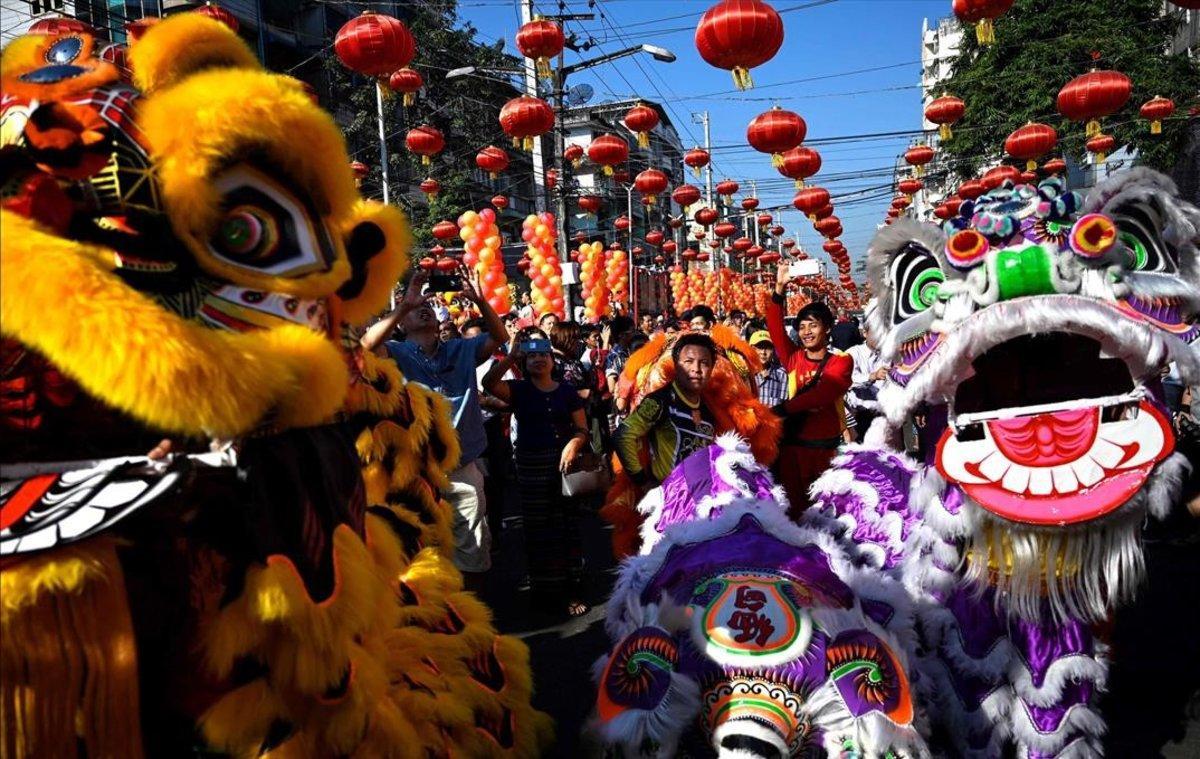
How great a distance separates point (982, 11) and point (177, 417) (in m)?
8.05

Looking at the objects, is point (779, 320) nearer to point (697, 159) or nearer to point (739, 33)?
point (739, 33)

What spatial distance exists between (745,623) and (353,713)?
2.93 ft

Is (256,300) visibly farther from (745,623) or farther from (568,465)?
(568,465)

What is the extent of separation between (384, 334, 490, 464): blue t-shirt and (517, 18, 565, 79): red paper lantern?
5.56 meters

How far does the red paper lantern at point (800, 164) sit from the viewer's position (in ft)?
38.9

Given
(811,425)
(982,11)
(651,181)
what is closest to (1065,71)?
(651,181)

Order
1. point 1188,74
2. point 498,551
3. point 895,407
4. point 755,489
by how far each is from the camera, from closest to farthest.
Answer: point 895,407 → point 755,489 → point 498,551 → point 1188,74

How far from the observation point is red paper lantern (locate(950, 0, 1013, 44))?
7.17 meters

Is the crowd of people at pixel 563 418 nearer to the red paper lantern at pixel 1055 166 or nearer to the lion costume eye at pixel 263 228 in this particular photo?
the lion costume eye at pixel 263 228

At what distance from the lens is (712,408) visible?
149 inches

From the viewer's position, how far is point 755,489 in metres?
2.80

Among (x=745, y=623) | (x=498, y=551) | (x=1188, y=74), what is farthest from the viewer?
(x=1188, y=74)

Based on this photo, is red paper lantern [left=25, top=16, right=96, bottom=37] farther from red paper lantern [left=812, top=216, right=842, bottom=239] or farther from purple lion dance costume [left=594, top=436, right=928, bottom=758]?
red paper lantern [left=812, top=216, right=842, bottom=239]

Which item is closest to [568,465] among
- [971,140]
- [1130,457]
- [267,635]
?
[1130,457]
